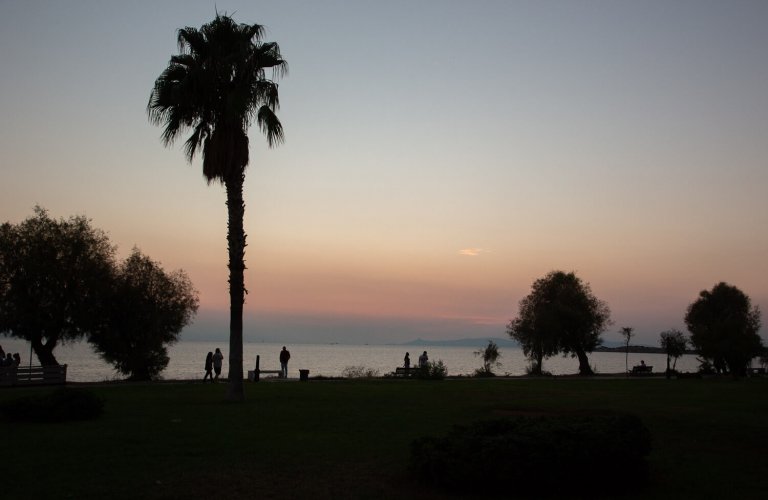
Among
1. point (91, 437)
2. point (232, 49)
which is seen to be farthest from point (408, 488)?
point (232, 49)

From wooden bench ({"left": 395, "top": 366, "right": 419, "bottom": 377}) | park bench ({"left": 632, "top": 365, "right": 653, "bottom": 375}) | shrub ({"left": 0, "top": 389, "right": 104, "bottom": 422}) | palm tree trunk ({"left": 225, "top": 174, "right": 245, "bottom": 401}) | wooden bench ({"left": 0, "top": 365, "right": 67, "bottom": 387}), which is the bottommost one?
park bench ({"left": 632, "top": 365, "right": 653, "bottom": 375})

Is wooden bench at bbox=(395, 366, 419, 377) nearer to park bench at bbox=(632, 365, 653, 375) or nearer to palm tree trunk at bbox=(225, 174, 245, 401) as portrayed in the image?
palm tree trunk at bbox=(225, 174, 245, 401)

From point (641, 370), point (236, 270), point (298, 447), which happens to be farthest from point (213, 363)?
point (641, 370)

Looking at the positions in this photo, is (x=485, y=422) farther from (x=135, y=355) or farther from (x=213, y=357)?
(x=135, y=355)

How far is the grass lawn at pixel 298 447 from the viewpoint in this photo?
9844 mm

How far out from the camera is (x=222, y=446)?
1316cm

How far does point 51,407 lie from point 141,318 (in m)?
23.6

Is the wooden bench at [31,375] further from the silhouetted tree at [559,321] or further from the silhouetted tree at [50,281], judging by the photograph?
the silhouetted tree at [559,321]

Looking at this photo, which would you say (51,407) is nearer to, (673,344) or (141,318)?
(141,318)

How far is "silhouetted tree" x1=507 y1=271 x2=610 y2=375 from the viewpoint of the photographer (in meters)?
56.4

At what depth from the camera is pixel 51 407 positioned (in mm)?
16344

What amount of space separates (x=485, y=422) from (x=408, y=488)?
1.74m

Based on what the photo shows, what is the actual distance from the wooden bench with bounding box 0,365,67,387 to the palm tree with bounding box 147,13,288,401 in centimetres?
1323

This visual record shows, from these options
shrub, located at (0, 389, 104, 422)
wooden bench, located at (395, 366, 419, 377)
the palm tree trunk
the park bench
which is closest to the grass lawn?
shrub, located at (0, 389, 104, 422)
